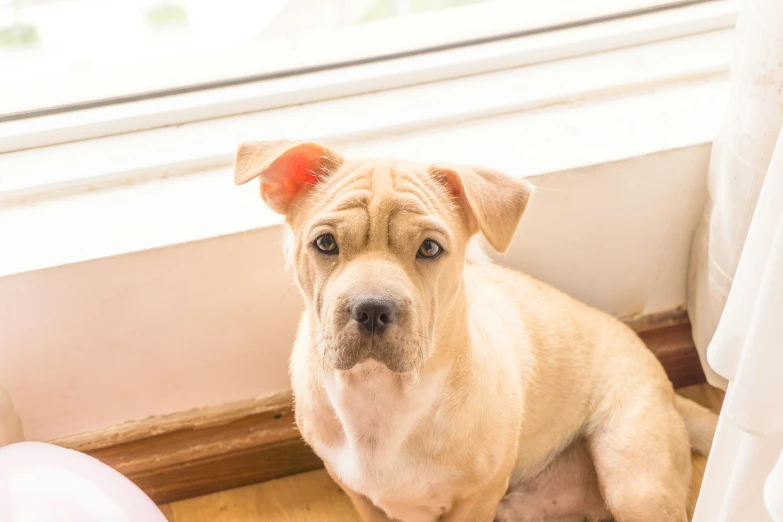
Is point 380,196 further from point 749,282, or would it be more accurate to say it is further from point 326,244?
point 749,282

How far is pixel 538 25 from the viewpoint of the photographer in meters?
1.61

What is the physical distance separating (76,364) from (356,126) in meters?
0.68

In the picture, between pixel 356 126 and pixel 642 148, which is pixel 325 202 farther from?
pixel 642 148

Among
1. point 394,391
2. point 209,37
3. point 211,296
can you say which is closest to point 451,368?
point 394,391

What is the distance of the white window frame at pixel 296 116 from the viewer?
1363mm

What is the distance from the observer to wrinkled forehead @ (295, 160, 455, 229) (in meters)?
1.04

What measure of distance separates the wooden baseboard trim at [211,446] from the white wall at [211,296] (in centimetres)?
3

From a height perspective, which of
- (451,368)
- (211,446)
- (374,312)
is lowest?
(211,446)

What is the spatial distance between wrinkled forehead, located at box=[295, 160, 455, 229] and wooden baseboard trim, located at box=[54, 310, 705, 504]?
0.62 m

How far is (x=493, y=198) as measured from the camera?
3.38 feet

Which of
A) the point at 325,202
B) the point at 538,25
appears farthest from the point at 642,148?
the point at 325,202

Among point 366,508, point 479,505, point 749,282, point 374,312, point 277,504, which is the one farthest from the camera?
point 277,504

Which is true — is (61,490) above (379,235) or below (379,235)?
below

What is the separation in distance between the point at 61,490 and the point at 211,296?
16.6 inches
